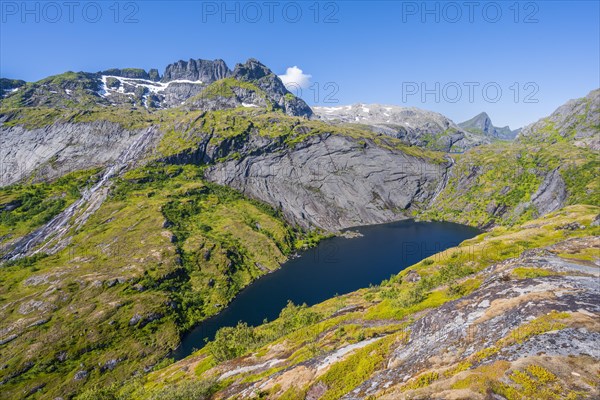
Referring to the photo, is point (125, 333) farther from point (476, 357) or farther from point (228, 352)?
point (476, 357)

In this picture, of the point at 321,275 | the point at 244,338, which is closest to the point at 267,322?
the point at 244,338

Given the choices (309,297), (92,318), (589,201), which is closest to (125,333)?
(92,318)

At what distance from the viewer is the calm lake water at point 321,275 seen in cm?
11350

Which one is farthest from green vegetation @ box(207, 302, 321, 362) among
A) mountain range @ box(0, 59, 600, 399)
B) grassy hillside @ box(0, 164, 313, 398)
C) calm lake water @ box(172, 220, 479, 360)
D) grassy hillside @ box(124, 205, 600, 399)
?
grassy hillside @ box(0, 164, 313, 398)

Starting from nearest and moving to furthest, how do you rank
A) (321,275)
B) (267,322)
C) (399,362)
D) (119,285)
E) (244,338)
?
(399,362) → (244,338) → (267,322) → (119,285) → (321,275)

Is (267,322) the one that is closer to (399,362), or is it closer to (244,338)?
(244,338)

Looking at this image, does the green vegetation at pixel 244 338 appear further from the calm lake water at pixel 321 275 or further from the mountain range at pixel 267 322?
the calm lake water at pixel 321 275

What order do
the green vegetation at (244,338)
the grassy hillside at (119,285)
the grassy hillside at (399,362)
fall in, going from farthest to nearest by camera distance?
the grassy hillside at (119,285)
the green vegetation at (244,338)
the grassy hillside at (399,362)

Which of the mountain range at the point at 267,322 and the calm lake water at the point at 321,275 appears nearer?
the mountain range at the point at 267,322

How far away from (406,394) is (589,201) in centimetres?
21752

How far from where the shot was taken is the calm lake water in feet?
372

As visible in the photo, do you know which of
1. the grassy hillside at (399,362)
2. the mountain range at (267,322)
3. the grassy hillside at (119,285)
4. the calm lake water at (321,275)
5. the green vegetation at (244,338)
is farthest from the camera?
the calm lake water at (321,275)

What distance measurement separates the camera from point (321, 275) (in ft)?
479

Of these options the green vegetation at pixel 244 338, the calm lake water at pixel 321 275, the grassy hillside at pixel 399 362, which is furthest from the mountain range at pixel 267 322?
the calm lake water at pixel 321 275
